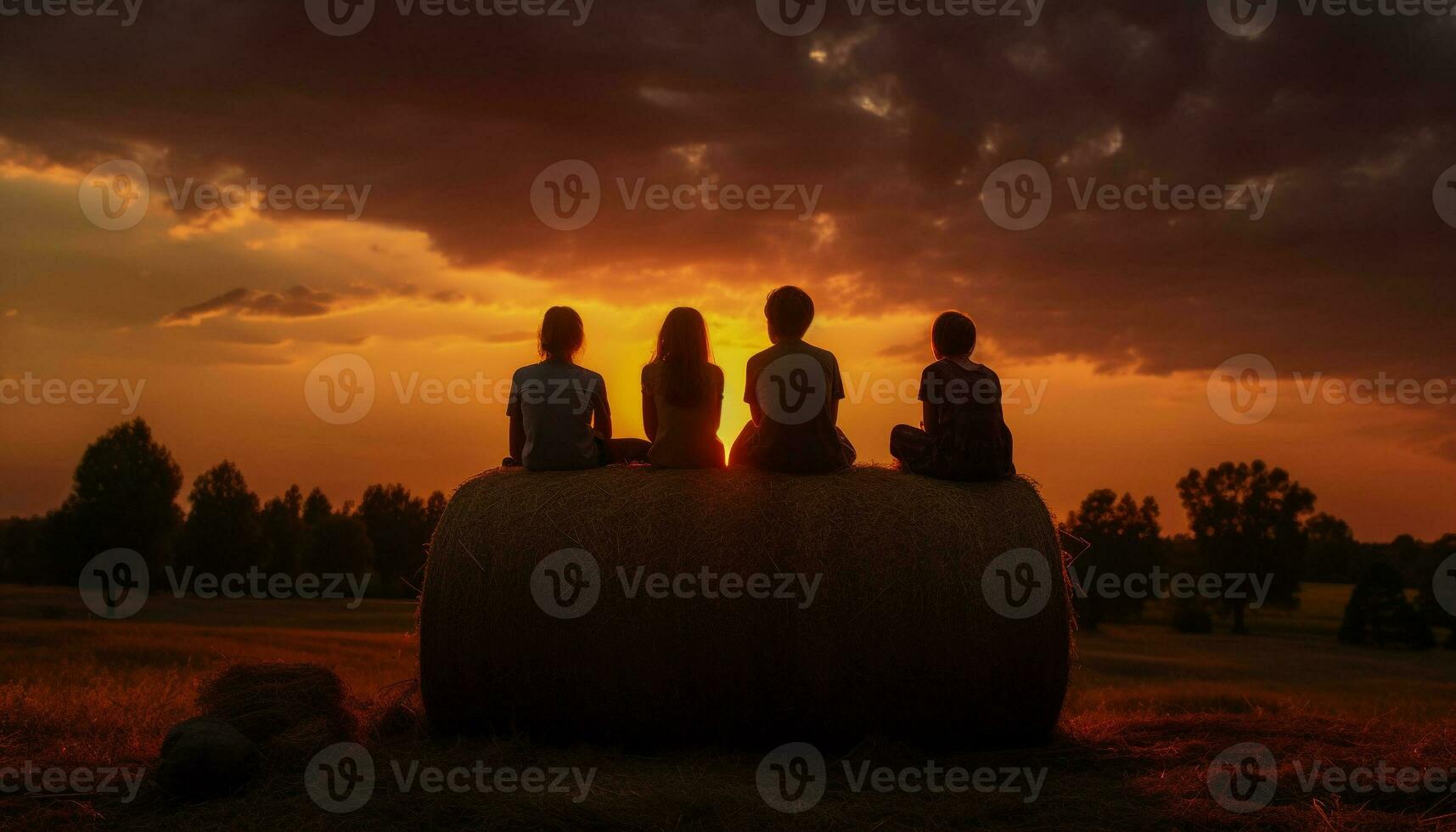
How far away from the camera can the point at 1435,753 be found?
7.25 m

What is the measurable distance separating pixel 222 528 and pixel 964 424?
53.1 m

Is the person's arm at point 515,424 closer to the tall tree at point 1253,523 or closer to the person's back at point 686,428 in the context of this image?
the person's back at point 686,428

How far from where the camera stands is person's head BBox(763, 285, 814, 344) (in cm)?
786

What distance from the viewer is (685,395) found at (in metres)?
7.72

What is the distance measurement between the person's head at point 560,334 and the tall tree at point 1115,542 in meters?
30.5

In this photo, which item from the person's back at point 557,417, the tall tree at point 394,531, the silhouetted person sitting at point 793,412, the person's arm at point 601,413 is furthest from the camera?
the tall tree at point 394,531

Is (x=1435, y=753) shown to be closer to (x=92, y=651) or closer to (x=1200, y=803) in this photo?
(x=1200, y=803)

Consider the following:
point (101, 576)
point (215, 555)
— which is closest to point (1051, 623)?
point (101, 576)

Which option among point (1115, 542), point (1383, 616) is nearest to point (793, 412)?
point (1383, 616)

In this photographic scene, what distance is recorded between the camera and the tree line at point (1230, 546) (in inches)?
1423

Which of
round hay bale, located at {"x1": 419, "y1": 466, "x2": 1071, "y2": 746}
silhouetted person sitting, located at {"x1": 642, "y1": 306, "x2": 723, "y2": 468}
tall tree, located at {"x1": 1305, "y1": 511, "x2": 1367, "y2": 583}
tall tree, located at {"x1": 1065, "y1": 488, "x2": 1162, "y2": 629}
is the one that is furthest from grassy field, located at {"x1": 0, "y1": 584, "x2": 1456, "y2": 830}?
tall tree, located at {"x1": 1305, "y1": 511, "x2": 1367, "y2": 583}

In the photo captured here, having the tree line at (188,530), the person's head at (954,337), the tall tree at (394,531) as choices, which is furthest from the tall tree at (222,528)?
the person's head at (954,337)

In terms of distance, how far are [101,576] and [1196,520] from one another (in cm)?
4720

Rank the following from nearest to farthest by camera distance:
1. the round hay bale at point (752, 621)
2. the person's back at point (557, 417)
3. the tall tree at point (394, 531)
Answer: the round hay bale at point (752, 621) < the person's back at point (557, 417) < the tall tree at point (394, 531)
